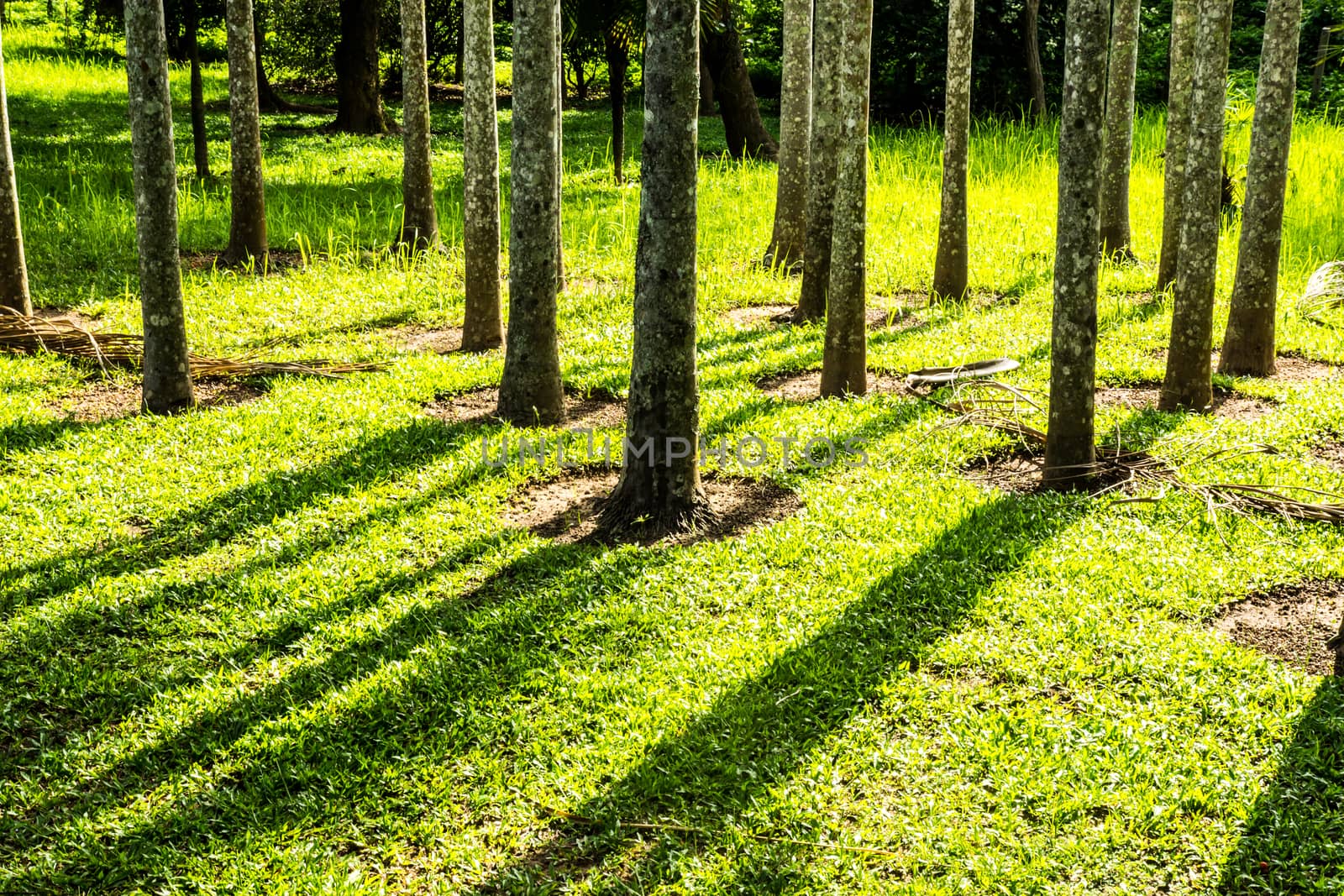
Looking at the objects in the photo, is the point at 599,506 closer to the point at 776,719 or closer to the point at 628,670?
the point at 628,670

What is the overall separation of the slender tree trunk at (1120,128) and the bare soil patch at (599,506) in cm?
545

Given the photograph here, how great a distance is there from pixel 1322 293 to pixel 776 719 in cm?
871

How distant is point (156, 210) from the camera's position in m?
7.68

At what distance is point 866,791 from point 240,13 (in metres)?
10.1

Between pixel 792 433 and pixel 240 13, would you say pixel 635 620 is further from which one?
pixel 240 13

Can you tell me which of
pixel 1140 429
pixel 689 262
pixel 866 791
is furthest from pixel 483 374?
pixel 866 791

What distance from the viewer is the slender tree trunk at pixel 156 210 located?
738 cm

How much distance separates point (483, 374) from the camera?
353 inches

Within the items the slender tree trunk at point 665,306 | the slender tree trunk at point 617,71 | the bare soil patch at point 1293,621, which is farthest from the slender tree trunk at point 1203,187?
the slender tree trunk at point 617,71

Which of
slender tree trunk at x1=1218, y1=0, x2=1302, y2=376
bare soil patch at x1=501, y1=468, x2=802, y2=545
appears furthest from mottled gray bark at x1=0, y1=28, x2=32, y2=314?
slender tree trunk at x1=1218, y1=0, x2=1302, y2=376

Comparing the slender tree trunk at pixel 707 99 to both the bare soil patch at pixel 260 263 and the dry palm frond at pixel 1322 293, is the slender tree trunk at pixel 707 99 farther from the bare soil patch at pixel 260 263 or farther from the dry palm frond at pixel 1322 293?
the dry palm frond at pixel 1322 293

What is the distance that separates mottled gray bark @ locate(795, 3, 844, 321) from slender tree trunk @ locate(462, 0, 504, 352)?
8.69 ft

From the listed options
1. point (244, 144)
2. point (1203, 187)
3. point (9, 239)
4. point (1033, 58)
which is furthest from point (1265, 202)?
point (1033, 58)

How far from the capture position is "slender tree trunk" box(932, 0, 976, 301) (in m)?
10.8
